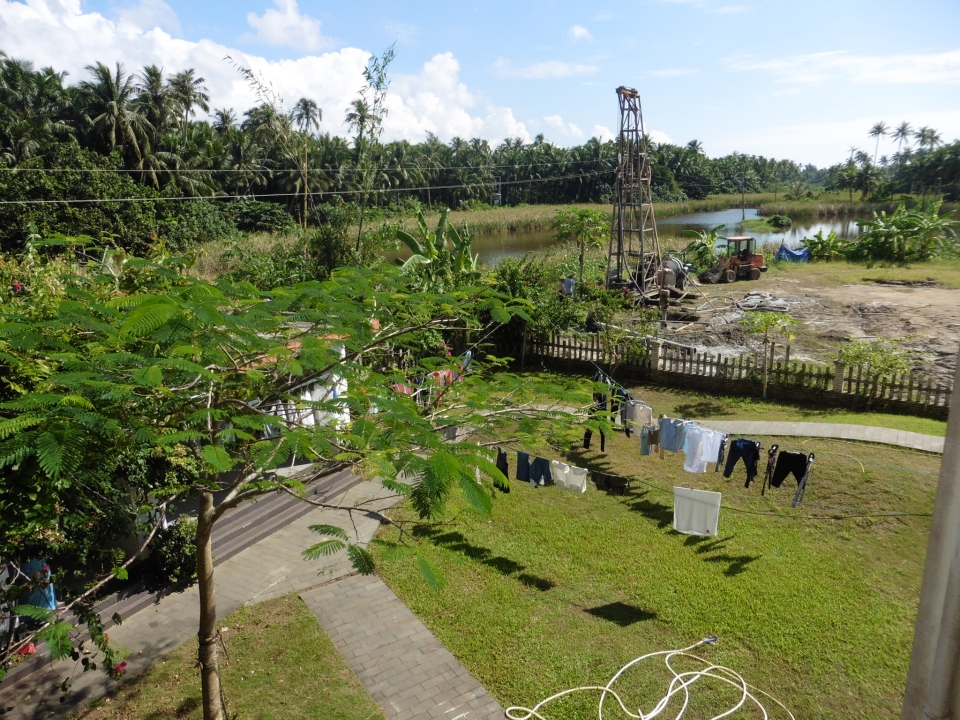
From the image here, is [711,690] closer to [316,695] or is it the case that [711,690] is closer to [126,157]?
[316,695]

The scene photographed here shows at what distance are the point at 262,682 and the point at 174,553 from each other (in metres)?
2.37

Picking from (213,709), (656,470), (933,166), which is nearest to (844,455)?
(656,470)

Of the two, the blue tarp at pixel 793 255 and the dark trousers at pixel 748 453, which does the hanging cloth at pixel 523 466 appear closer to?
the dark trousers at pixel 748 453

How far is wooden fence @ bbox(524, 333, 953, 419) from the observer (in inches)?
523

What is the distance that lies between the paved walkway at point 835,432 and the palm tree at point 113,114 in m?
36.7

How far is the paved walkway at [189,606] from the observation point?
6371 mm

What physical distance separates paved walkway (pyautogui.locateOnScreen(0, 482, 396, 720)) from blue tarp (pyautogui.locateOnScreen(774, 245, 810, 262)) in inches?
1260

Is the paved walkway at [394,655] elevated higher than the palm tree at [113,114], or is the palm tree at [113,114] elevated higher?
the palm tree at [113,114]

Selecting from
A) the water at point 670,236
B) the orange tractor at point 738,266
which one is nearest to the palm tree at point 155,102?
the water at point 670,236

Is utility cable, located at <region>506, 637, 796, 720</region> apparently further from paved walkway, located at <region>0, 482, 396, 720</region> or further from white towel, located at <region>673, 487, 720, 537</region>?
paved walkway, located at <region>0, 482, 396, 720</region>

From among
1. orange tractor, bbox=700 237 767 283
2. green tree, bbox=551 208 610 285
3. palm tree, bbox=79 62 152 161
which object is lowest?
orange tractor, bbox=700 237 767 283

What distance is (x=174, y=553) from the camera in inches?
319

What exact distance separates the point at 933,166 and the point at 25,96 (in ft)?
255

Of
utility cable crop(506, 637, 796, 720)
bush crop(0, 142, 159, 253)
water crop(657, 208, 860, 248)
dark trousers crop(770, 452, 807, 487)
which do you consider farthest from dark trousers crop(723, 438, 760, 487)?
water crop(657, 208, 860, 248)
